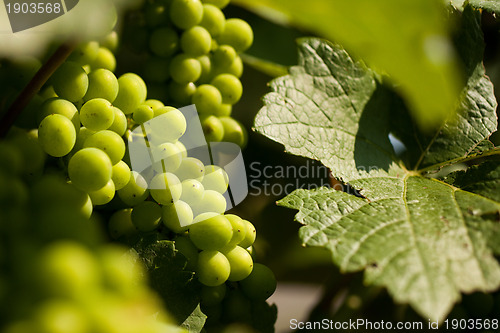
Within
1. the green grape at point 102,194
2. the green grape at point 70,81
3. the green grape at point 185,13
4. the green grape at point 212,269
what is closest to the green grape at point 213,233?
the green grape at point 212,269

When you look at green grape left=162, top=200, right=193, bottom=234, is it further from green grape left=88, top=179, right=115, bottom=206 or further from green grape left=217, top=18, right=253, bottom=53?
green grape left=217, top=18, right=253, bottom=53

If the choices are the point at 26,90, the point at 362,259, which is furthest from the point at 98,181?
the point at 362,259

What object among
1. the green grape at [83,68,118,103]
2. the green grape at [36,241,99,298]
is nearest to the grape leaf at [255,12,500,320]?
the green grape at [83,68,118,103]

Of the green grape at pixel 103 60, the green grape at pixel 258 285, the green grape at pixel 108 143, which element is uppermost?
the green grape at pixel 108 143

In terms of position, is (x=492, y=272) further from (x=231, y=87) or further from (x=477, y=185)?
(x=231, y=87)

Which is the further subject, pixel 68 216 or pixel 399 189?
pixel 399 189

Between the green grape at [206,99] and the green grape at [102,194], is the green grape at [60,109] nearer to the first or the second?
the green grape at [102,194]
